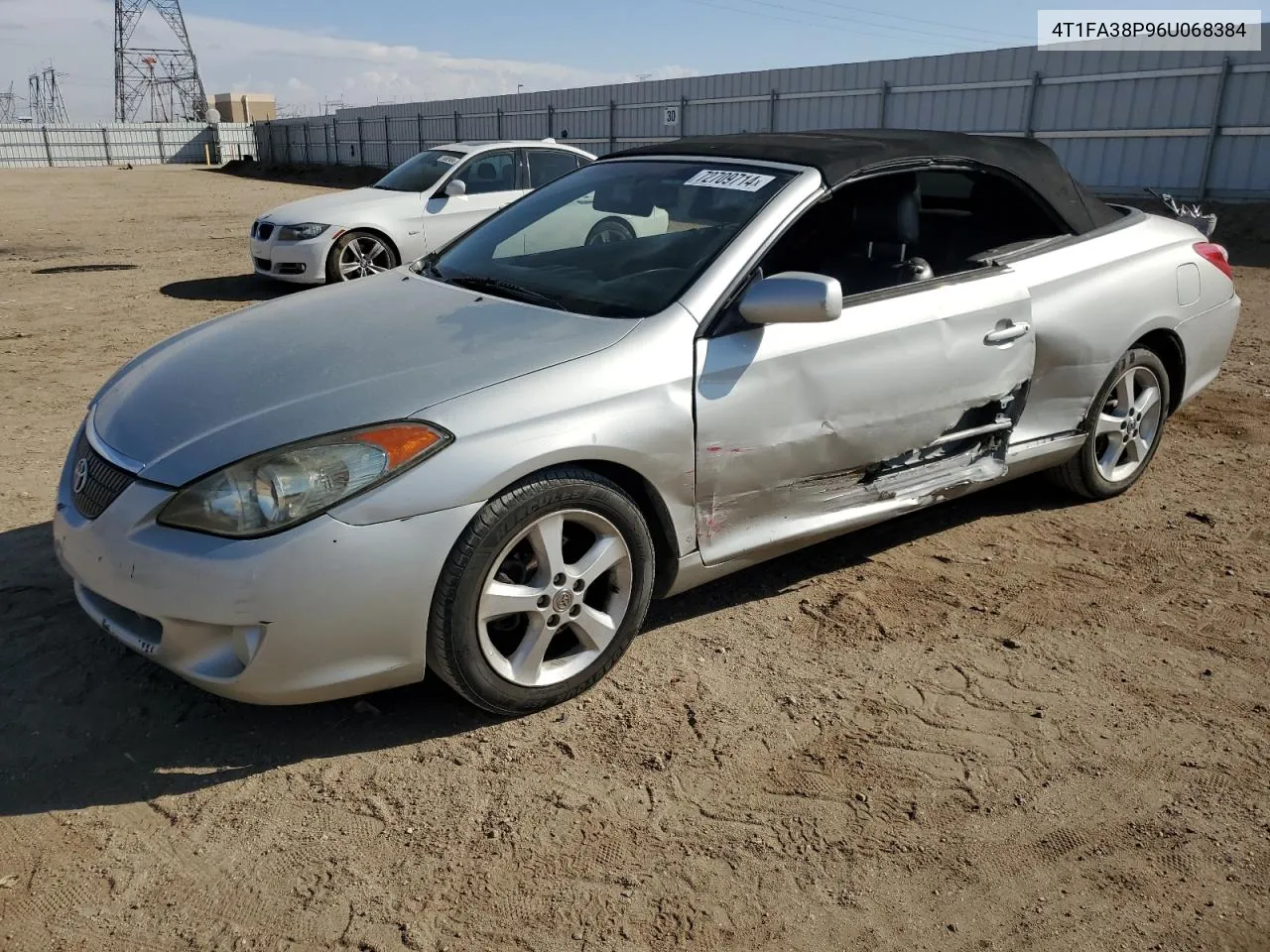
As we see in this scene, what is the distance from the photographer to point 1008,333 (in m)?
3.96

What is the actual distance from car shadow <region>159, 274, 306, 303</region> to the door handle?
316 inches

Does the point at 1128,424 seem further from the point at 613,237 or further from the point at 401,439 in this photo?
the point at 401,439

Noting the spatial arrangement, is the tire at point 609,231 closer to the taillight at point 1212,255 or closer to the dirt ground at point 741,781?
the dirt ground at point 741,781

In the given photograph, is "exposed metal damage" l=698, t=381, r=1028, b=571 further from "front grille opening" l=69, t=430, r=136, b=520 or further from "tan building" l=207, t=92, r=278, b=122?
"tan building" l=207, t=92, r=278, b=122

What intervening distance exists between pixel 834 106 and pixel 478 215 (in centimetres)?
1287

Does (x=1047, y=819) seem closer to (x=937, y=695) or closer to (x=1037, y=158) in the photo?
(x=937, y=695)

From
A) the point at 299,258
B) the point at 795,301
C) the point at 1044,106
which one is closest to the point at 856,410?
the point at 795,301

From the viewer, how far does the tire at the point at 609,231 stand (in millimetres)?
3934

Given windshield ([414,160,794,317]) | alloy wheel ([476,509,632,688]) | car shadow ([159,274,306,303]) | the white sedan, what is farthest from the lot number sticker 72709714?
car shadow ([159,274,306,303])

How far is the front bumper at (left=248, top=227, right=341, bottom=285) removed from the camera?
32.7ft

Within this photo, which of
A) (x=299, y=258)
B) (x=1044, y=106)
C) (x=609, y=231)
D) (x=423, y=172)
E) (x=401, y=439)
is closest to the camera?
(x=401, y=439)

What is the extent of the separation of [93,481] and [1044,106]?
17.8 metres

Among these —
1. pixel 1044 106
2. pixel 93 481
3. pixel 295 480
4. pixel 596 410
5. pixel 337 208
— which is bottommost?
pixel 93 481

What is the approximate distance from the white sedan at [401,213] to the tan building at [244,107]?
184 ft
